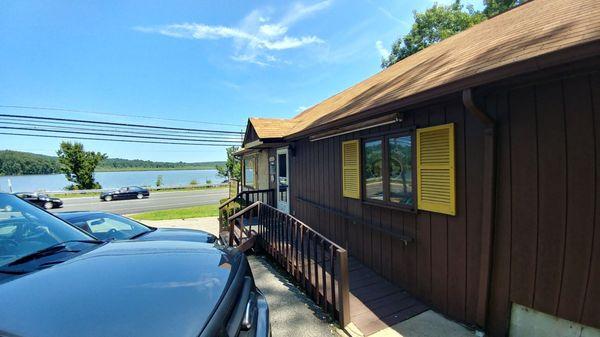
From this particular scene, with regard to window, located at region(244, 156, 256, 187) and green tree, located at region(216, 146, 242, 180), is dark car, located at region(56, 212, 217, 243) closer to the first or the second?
window, located at region(244, 156, 256, 187)

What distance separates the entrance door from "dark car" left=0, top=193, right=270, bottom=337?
613 centimetres

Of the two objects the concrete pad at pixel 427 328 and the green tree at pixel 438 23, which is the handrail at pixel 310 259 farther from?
the green tree at pixel 438 23

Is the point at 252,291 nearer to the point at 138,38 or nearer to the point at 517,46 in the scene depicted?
the point at 517,46

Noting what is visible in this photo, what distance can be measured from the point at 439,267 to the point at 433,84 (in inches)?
88.2

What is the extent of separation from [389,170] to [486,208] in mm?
1543

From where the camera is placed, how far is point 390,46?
18.4 meters

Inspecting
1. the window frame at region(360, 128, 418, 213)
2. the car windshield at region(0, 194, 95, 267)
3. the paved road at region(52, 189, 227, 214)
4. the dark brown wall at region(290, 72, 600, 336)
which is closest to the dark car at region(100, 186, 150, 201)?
the paved road at region(52, 189, 227, 214)

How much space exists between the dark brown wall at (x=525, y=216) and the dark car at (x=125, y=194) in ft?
87.9

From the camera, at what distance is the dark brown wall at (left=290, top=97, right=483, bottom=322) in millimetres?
3049

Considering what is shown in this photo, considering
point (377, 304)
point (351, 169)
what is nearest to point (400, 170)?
point (351, 169)

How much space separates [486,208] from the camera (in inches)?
113

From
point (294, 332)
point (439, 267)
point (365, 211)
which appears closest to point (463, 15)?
point (365, 211)

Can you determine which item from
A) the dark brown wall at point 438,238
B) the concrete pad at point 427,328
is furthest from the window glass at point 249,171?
the concrete pad at point 427,328

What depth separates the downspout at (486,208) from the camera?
2.81 metres
